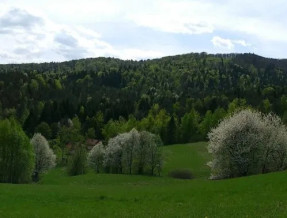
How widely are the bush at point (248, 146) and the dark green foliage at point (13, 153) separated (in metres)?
35.4

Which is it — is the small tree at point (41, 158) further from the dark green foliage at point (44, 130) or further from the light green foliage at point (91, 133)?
the light green foliage at point (91, 133)

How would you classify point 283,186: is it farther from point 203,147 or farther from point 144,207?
point 203,147

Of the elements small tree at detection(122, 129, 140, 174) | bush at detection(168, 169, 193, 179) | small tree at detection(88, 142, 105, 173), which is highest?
small tree at detection(122, 129, 140, 174)

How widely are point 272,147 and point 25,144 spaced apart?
45059 millimetres

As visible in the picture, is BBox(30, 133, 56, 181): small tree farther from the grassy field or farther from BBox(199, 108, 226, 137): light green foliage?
BBox(199, 108, 226, 137): light green foliage

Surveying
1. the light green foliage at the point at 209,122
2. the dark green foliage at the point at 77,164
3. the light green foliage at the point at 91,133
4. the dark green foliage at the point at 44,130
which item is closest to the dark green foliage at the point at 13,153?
the dark green foliage at the point at 77,164

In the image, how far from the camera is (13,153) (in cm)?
7600

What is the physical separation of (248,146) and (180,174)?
136ft

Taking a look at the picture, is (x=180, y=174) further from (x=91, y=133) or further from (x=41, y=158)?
(x=91, y=133)

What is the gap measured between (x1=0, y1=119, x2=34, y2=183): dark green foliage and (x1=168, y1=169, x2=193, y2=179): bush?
122 ft

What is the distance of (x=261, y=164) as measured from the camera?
209ft

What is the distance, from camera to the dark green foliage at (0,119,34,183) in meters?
75.2

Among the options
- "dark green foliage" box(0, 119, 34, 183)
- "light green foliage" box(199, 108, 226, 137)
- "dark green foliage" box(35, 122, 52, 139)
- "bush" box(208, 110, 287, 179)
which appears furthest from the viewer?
"dark green foliage" box(35, 122, 52, 139)

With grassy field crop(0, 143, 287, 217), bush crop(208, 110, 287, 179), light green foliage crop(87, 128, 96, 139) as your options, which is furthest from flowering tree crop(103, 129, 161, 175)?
light green foliage crop(87, 128, 96, 139)
